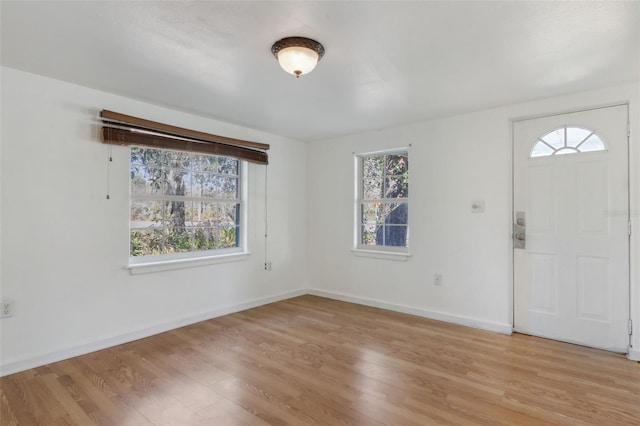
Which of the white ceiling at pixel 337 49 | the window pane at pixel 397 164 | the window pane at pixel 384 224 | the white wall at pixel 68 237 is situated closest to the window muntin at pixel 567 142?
the white ceiling at pixel 337 49

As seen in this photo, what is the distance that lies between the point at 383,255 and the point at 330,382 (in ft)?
7.26

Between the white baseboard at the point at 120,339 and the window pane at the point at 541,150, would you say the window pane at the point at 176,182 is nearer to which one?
the white baseboard at the point at 120,339

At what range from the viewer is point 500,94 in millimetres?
3123

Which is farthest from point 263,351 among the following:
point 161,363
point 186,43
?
point 186,43

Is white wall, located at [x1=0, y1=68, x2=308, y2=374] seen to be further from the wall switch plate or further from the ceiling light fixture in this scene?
the wall switch plate

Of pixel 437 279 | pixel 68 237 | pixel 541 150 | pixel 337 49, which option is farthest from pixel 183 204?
pixel 541 150

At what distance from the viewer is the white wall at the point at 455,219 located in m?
3.43

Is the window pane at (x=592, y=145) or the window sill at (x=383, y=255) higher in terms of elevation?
the window pane at (x=592, y=145)

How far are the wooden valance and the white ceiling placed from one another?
258 mm

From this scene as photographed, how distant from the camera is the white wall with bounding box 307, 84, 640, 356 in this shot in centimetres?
343

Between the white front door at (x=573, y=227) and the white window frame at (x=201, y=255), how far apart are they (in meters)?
3.15

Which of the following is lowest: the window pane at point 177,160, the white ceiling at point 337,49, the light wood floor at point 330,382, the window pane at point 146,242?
the light wood floor at point 330,382

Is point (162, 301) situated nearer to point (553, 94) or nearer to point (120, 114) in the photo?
point (120, 114)

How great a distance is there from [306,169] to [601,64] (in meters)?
3.62
